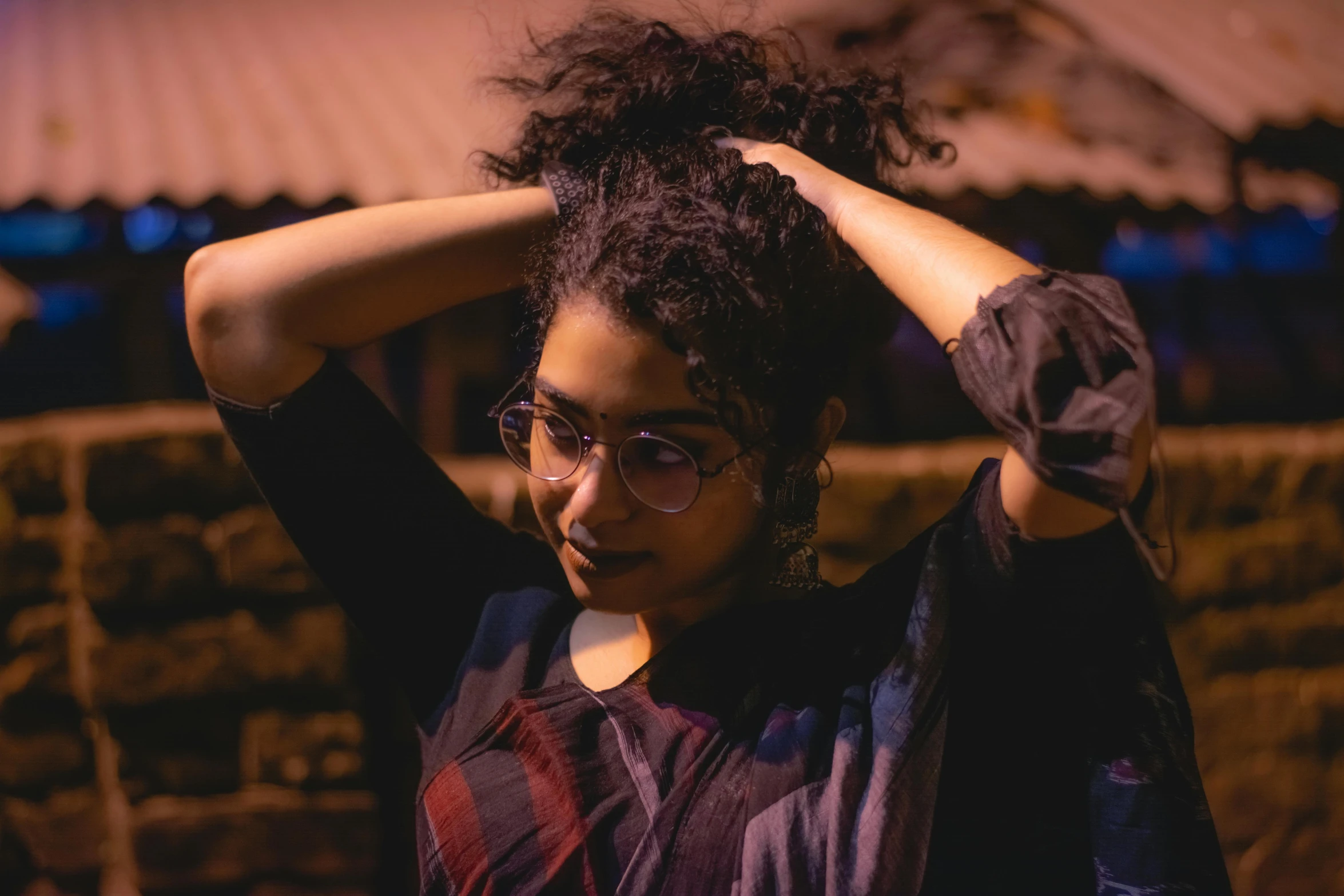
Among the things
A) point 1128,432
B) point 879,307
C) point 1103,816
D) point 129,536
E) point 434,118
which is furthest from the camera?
point 434,118

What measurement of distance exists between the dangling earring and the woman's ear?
0.03 metres

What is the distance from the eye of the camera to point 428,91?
2717 millimetres

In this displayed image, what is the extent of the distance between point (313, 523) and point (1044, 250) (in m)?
2.06

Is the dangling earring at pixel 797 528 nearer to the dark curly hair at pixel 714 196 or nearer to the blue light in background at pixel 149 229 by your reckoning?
the dark curly hair at pixel 714 196

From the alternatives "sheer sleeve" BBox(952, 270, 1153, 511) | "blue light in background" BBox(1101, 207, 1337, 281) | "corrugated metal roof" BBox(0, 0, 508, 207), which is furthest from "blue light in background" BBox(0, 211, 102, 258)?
"blue light in background" BBox(1101, 207, 1337, 281)

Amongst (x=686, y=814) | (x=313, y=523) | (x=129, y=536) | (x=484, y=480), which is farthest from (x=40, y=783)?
(x=686, y=814)

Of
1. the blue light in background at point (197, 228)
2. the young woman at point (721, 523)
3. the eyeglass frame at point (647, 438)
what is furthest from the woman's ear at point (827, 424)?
the blue light in background at point (197, 228)

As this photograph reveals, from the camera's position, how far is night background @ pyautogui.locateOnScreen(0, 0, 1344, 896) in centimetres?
221

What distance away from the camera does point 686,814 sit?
0.94m

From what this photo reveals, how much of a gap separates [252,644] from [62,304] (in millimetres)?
996

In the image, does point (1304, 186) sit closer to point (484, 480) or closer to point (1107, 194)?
point (1107, 194)

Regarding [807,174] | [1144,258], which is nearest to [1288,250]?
[1144,258]

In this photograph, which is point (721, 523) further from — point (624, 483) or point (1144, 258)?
point (1144, 258)

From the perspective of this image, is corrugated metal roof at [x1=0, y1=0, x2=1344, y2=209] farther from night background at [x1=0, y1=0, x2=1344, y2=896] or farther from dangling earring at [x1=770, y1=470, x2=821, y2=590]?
dangling earring at [x1=770, y1=470, x2=821, y2=590]
